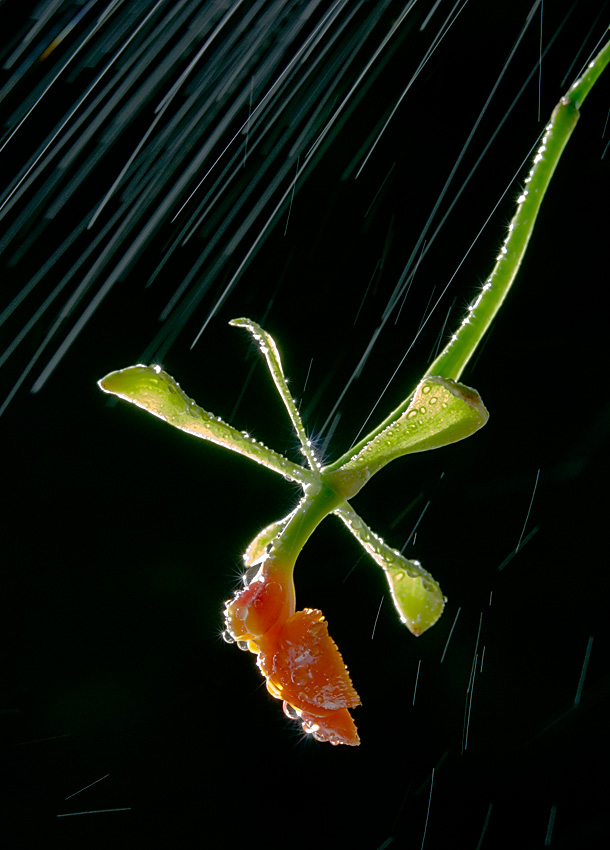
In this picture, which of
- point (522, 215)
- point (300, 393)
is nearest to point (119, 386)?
point (522, 215)

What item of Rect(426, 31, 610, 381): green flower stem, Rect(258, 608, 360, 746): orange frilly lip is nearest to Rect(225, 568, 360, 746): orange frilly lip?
Rect(258, 608, 360, 746): orange frilly lip

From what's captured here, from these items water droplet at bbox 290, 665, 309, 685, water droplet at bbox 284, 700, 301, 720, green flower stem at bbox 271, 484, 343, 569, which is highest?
green flower stem at bbox 271, 484, 343, 569

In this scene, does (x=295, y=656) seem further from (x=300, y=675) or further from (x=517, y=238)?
(x=517, y=238)

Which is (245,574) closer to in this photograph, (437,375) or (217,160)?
(437,375)

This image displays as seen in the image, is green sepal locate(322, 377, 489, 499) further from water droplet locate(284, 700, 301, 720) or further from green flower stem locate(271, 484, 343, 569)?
water droplet locate(284, 700, 301, 720)

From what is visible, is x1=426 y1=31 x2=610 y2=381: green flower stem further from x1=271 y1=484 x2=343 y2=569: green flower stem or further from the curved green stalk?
x1=271 y1=484 x2=343 y2=569: green flower stem

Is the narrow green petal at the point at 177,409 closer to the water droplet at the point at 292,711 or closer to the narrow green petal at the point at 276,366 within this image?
the narrow green petal at the point at 276,366

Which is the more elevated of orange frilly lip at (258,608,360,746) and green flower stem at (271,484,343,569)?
green flower stem at (271,484,343,569)
